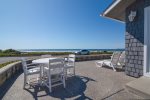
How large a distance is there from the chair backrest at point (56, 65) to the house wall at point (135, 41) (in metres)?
2.76

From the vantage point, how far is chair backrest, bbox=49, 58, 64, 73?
3.87 metres

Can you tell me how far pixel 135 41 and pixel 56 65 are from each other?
3062 mm

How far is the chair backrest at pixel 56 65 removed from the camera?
3.87 metres

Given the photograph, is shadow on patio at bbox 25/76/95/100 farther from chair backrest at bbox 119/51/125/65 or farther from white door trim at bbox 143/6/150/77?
chair backrest at bbox 119/51/125/65

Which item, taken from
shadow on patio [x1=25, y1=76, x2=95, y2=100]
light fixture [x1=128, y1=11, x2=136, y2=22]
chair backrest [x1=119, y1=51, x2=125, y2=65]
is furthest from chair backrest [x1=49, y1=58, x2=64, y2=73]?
chair backrest [x1=119, y1=51, x2=125, y2=65]

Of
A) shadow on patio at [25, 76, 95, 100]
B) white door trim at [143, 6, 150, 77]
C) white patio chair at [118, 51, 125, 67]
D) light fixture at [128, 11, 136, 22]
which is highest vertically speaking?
Answer: light fixture at [128, 11, 136, 22]

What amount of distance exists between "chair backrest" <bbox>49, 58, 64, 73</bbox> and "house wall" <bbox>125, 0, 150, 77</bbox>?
2.76 meters

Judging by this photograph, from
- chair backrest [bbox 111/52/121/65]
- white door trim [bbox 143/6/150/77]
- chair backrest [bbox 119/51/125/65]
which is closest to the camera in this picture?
white door trim [bbox 143/6/150/77]

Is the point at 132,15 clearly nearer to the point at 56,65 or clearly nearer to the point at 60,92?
the point at 56,65

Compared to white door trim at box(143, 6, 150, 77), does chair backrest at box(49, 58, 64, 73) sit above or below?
below

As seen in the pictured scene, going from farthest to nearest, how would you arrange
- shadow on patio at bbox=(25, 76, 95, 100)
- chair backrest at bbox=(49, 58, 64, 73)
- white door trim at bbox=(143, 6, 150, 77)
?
white door trim at bbox=(143, 6, 150, 77), chair backrest at bbox=(49, 58, 64, 73), shadow on patio at bbox=(25, 76, 95, 100)

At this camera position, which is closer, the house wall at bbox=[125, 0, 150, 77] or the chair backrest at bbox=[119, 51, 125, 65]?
the house wall at bbox=[125, 0, 150, 77]

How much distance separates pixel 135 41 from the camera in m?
4.84

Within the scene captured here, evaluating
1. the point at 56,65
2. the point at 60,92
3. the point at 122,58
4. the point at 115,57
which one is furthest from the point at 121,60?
the point at 60,92
